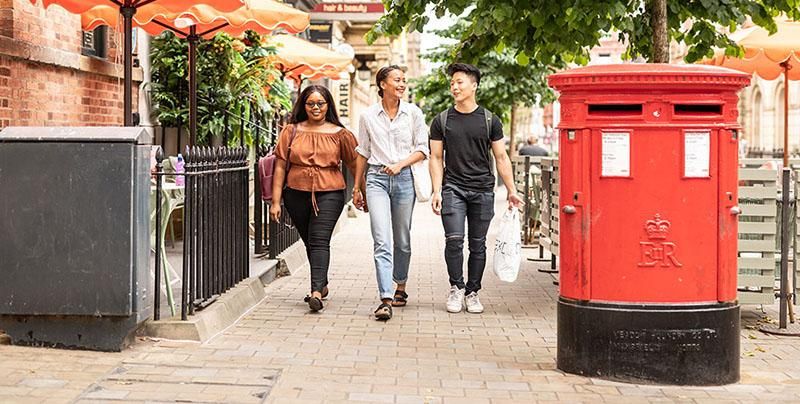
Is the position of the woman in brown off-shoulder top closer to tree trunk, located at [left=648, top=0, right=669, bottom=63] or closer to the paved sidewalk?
the paved sidewalk

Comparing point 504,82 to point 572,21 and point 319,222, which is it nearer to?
point 572,21

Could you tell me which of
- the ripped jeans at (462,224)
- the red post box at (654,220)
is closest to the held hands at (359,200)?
the ripped jeans at (462,224)

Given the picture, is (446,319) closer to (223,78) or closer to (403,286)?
(403,286)

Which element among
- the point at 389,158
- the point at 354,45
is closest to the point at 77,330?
the point at 389,158

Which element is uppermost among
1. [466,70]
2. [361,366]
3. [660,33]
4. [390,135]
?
[660,33]

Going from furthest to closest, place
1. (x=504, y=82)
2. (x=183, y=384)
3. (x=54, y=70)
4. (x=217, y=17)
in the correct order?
(x=504, y=82)
(x=217, y=17)
(x=54, y=70)
(x=183, y=384)

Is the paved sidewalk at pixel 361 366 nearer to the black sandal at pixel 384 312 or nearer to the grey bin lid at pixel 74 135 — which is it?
the black sandal at pixel 384 312

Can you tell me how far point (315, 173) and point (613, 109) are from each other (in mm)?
2818

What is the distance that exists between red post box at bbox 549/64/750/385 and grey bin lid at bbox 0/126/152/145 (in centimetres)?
232

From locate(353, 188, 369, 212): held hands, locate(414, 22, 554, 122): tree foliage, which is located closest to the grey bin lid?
locate(353, 188, 369, 212): held hands

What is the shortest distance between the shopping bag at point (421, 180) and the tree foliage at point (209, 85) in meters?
4.04

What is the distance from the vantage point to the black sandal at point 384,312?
7684 mm

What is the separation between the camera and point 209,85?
12.1 metres

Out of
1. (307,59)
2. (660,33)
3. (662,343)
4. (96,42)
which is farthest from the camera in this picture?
(307,59)
